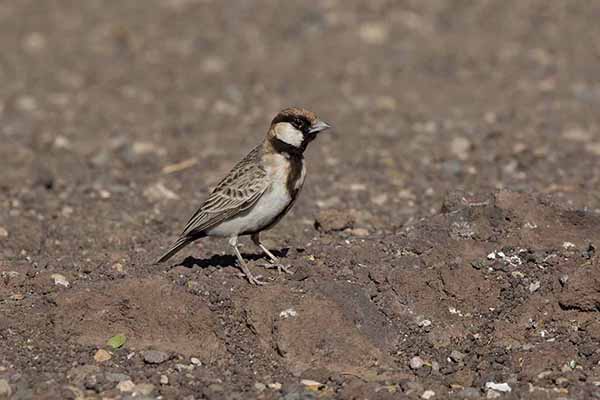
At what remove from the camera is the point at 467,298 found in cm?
710

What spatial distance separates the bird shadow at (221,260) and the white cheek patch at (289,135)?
0.87 meters

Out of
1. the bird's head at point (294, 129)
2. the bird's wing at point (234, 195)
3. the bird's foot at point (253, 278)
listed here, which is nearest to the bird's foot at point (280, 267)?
the bird's foot at point (253, 278)

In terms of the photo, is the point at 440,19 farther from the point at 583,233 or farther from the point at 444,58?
the point at 583,233

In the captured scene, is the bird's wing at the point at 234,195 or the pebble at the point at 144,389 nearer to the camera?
the pebble at the point at 144,389

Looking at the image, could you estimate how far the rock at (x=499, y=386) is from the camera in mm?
6215

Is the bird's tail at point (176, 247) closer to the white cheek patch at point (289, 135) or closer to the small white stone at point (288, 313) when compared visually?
the white cheek patch at point (289, 135)

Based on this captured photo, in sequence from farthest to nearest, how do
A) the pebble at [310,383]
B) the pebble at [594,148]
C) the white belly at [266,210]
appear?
the pebble at [594,148] → the white belly at [266,210] → the pebble at [310,383]

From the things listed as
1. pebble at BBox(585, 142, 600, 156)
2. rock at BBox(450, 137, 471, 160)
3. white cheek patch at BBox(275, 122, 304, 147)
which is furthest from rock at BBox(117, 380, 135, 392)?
pebble at BBox(585, 142, 600, 156)

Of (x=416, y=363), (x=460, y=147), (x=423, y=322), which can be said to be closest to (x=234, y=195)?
(x=423, y=322)

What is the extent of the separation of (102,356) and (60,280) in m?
1.08

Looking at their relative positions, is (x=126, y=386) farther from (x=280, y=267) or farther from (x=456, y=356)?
(x=456, y=356)

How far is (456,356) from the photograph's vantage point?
6.67 metres

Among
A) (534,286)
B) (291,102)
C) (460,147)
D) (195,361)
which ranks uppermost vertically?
(534,286)

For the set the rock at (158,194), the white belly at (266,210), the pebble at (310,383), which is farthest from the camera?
the rock at (158,194)
